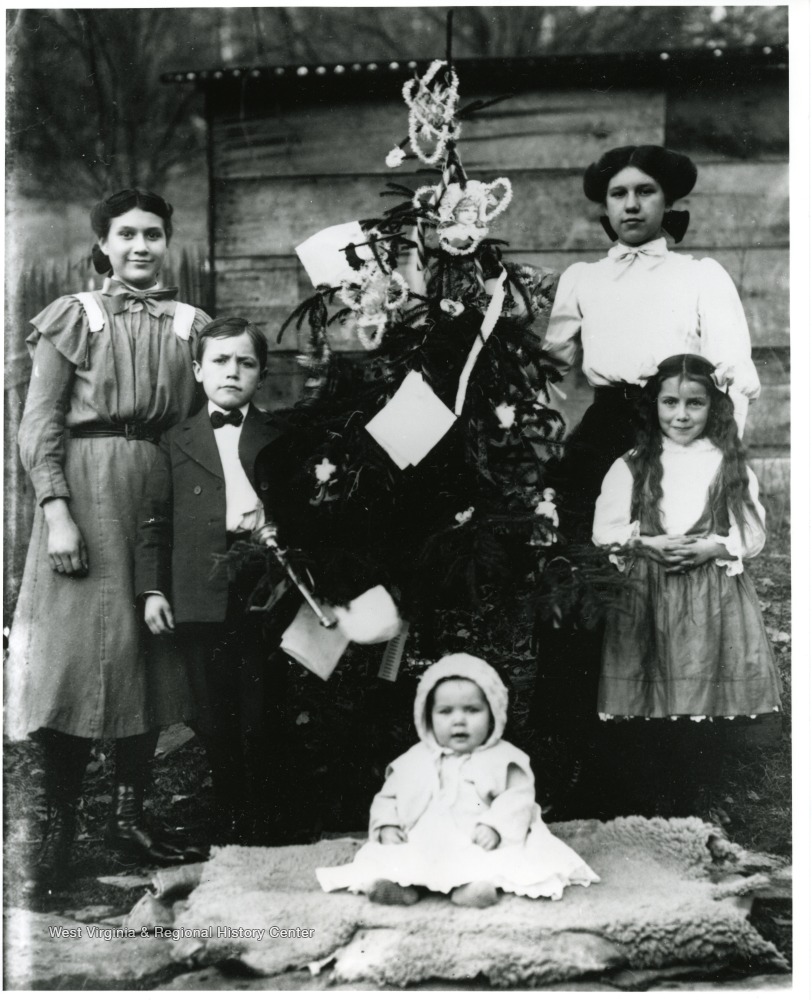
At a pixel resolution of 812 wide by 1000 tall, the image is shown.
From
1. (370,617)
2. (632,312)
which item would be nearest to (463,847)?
(370,617)

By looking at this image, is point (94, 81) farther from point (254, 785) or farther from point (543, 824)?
point (543, 824)

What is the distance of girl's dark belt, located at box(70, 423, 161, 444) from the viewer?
2.90 meters

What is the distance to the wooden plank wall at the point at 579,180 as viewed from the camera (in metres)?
3.02

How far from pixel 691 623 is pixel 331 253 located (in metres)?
1.48

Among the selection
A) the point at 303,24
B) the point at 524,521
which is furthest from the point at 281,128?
the point at 524,521

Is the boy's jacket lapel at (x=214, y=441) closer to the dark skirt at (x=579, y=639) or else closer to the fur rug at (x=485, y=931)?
the dark skirt at (x=579, y=639)

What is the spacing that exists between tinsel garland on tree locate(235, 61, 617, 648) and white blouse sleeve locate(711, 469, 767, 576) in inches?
14.5

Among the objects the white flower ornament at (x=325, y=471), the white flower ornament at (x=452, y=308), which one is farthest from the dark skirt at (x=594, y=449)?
the white flower ornament at (x=325, y=471)

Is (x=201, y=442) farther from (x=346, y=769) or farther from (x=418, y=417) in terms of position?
(x=346, y=769)

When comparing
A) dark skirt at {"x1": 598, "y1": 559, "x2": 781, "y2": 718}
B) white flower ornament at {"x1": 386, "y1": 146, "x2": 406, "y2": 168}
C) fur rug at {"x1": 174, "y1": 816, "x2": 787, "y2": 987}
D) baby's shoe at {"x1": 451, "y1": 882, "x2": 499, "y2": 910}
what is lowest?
fur rug at {"x1": 174, "y1": 816, "x2": 787, "y2": 987}

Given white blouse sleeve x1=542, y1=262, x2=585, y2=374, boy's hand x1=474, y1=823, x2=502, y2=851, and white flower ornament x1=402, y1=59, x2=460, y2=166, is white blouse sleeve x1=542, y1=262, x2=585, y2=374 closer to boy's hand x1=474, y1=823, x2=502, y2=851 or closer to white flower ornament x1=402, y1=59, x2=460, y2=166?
white flower ornament x1=402, y1=59, x2=460, y2=166

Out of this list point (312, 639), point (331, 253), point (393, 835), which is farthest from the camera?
point (331, 253)

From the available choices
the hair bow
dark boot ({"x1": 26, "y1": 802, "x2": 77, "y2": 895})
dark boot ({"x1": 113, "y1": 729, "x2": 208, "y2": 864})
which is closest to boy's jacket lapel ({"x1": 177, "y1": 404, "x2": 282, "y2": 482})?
dark boot ({"x1": 113, "y1": 729, "x2": 208, "y2": 864})

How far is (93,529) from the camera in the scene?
2887 mm
